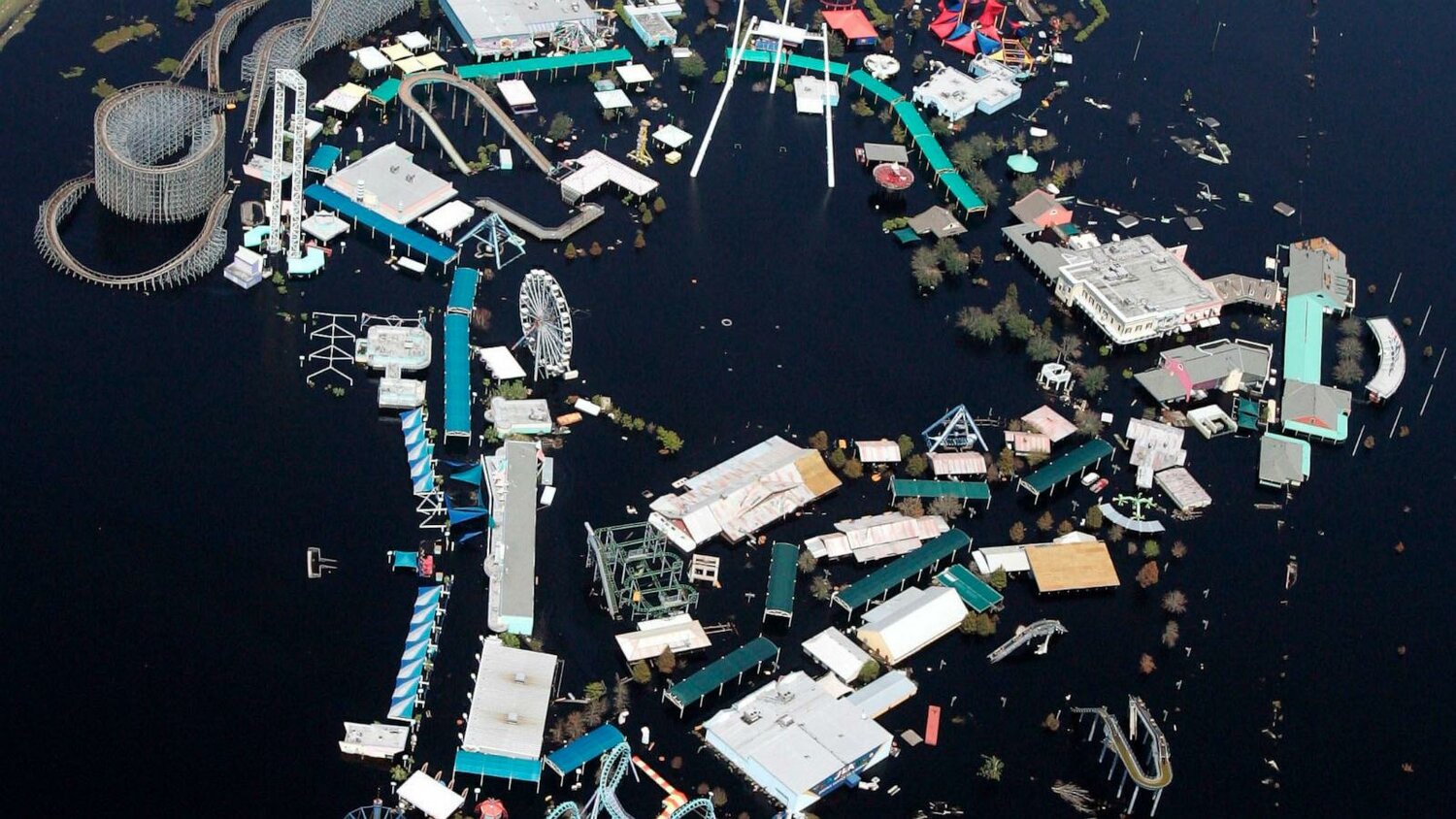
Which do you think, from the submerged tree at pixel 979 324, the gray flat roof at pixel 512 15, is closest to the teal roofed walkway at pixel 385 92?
the gray flat roof at pixel 512 15

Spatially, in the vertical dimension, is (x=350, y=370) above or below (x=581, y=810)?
above

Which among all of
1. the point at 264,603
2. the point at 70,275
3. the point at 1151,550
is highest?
the point at 70,275

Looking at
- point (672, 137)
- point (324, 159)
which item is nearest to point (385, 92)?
point (324, 159)

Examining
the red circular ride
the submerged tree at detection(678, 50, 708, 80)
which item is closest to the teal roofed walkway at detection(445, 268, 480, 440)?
the red circular ride

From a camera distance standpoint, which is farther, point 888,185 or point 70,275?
point 888,185

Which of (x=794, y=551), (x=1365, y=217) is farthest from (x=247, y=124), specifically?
(x=1365, y=217)

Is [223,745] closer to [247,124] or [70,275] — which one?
[70,275]
